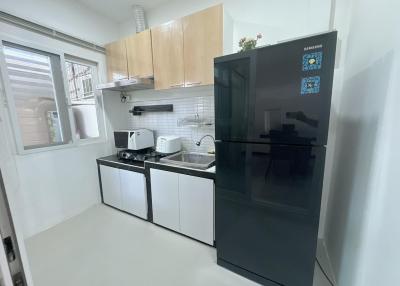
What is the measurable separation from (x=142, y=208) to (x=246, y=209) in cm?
155

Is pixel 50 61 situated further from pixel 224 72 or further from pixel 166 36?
pixel 224 72

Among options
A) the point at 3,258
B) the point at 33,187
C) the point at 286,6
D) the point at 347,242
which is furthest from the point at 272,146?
the point at 33,187

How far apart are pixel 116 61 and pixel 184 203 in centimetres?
227

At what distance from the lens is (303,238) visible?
1.29 meters

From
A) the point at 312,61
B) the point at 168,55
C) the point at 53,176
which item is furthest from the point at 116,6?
the point at 312,61

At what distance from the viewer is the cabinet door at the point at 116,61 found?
2.59 m

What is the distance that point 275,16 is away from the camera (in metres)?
1.89

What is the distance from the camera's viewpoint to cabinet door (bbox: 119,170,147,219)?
93.9 inches

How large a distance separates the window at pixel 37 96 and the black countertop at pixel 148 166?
610 mm

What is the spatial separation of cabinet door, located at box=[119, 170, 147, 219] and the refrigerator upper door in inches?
59.8

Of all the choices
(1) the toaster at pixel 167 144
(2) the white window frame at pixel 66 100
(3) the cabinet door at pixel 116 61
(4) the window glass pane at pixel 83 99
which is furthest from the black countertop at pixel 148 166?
(3) the cabinet door at pixel 116 61

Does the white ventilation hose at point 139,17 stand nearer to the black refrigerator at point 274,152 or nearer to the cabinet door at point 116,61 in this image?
the cabinet door at point 116,61

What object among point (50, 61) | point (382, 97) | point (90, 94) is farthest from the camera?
point (90, 94)

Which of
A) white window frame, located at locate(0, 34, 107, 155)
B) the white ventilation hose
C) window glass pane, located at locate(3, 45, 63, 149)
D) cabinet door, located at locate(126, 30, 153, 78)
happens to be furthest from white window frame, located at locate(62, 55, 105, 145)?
the white ventilation hose
